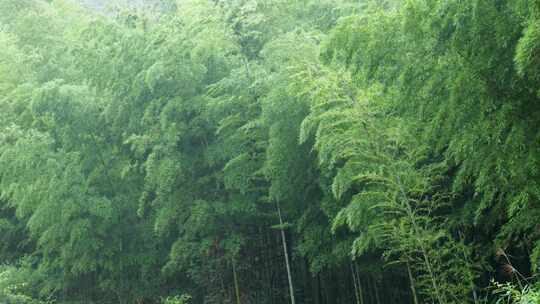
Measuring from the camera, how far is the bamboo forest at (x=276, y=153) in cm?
439

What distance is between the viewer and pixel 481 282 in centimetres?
658

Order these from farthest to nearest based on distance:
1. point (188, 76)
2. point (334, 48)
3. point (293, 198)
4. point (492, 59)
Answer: point (188, 76)
point (293, 198)
point (334, 48)
point (492, 59)

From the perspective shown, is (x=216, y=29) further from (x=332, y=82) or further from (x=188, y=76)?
(x=332, y=82)

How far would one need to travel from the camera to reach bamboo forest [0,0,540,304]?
439 centimetres

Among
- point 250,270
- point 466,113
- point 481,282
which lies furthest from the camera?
point 250,270

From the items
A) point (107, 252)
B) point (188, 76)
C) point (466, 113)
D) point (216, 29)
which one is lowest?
point (107, 252)

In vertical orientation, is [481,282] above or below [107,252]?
above

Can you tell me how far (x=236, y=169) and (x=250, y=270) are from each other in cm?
186

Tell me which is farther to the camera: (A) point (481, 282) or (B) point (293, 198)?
(B) point (293, 198)

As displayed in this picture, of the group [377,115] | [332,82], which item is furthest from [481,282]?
[332,82]

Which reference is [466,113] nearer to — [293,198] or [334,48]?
[334,48]

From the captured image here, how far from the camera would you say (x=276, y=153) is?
6789 mm

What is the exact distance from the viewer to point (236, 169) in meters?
7.62

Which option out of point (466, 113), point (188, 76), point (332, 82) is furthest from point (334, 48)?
point (188, 76)
